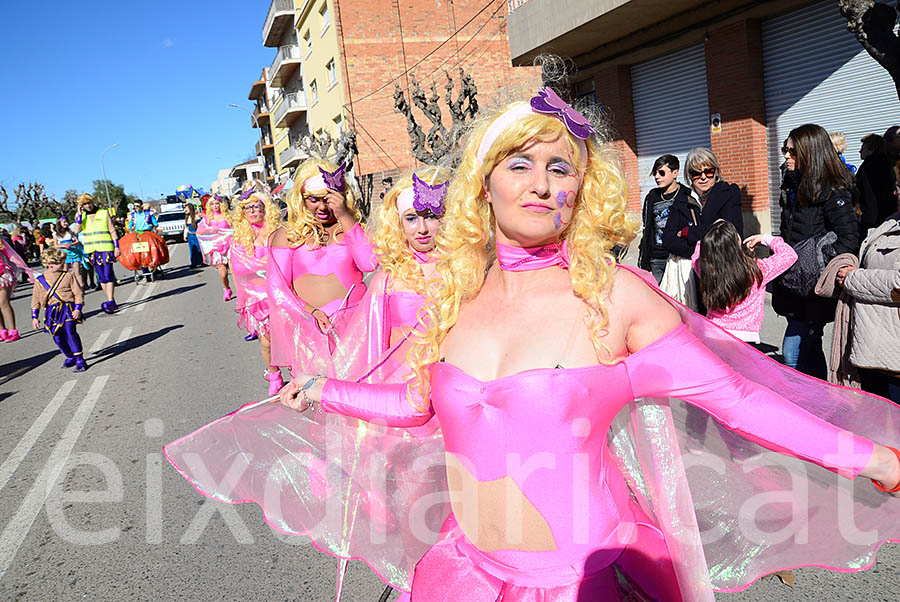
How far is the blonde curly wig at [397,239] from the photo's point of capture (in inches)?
133

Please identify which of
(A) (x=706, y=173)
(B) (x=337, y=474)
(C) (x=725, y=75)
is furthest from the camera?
(C) (x=725, y=75)

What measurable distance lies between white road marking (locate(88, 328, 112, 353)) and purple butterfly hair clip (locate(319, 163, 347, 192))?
677cm

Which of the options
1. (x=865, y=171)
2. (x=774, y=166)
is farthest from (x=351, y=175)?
(x=865, y=171)

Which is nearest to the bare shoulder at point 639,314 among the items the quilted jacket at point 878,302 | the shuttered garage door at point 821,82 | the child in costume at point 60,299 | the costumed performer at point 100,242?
the quilted jacket at point 878,302

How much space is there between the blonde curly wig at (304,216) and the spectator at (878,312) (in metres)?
3.28

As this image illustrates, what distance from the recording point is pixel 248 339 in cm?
974

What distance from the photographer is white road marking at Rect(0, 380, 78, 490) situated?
530 centimetres

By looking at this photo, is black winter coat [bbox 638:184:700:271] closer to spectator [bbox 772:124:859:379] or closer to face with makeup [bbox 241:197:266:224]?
spectator [bbox 772:124:859:379]

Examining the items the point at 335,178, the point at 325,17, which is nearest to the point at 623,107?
the point at 335,178

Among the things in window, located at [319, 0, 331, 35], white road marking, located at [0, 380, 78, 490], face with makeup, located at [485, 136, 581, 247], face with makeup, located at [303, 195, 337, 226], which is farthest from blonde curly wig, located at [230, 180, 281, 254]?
window, located at [319, 0, 331, 35]

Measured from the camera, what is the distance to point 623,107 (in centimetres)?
1547

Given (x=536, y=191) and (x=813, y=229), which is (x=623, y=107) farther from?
(x=536, y=191)

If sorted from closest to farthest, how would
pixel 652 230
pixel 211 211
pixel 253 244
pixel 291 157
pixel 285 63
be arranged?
pixel 652 230, pixel 253 244, pixel 211 211, pixel 285 63, pixel 291 157

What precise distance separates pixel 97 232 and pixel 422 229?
13.5m
